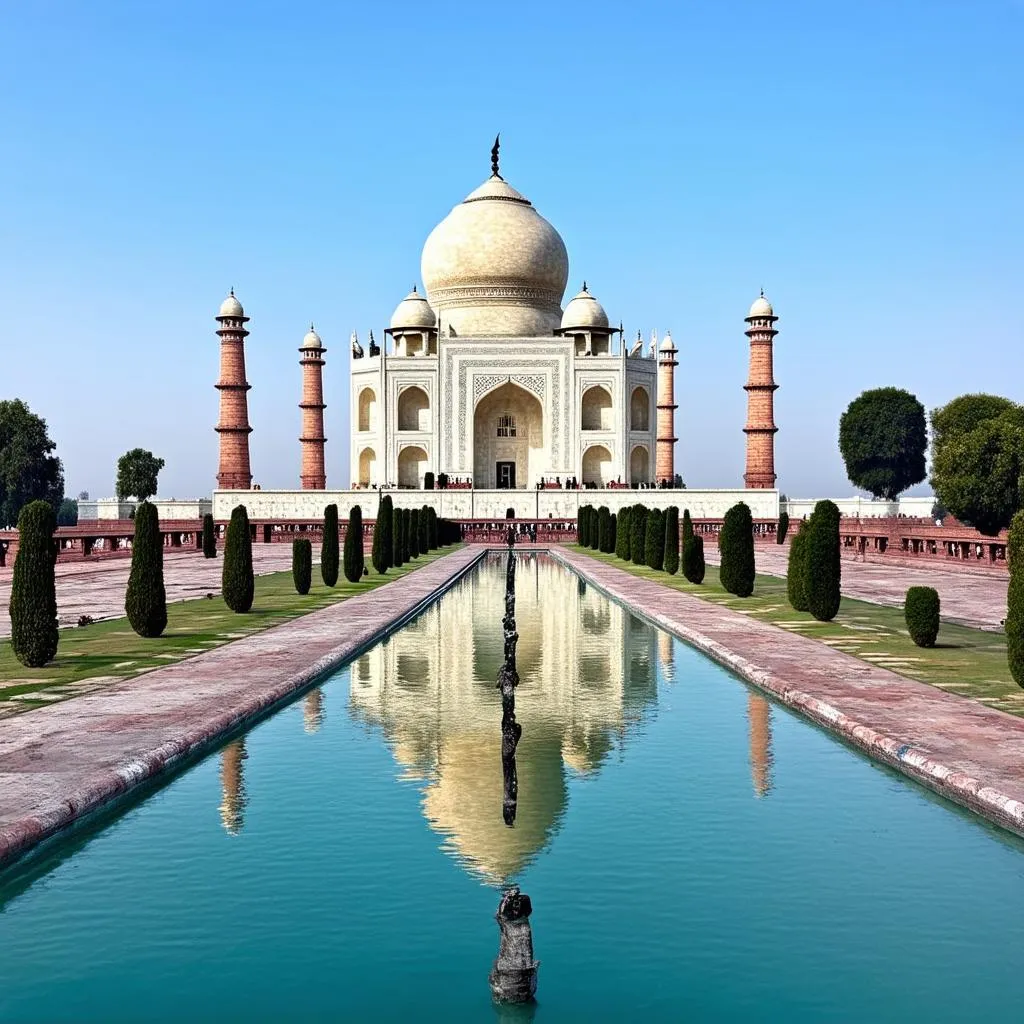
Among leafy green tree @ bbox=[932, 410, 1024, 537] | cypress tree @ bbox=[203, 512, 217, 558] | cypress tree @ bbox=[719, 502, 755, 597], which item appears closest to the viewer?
cypress tree @ bbox=[719, 502, 755, 597]

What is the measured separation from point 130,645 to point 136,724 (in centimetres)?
401

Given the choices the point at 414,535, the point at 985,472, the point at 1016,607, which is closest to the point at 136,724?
the point at 1016,607

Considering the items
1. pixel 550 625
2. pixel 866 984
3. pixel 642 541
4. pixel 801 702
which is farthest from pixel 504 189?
pixel 866 984

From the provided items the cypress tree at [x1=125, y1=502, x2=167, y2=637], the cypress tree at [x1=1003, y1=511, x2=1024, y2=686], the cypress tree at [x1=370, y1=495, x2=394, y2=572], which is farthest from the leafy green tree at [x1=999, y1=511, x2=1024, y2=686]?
the cypress tree at [x1=370, y1=495, x2=394, y2=572]

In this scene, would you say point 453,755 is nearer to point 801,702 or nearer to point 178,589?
point 801,702

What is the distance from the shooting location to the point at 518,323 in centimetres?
4278

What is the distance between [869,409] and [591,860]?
50.4 meters

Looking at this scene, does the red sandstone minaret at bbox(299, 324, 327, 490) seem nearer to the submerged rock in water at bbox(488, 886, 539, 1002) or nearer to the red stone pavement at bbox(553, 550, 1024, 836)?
the red stone pavement at bbox(553, 550, 1024, 836)

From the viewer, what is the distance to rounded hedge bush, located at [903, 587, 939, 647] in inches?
386

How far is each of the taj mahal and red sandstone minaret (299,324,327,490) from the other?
5cm

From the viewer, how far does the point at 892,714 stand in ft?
22.6

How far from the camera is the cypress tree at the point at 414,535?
83.1 ft

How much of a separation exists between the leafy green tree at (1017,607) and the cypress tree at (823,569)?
397 cm

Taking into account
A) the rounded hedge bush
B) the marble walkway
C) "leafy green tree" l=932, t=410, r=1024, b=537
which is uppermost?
"leafy green tree" l=932, t=410, r=1024, b=537
